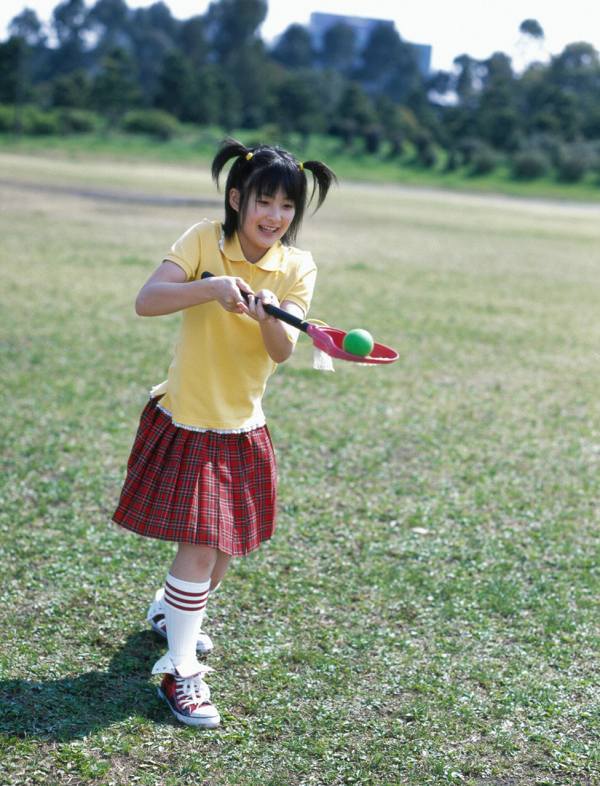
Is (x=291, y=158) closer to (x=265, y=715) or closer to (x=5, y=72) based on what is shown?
(x=265, y=715)

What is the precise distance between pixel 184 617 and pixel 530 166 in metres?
→ 45.0

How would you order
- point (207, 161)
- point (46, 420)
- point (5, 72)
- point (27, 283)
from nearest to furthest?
point (46, 420), point (27, 283), point (207, 161), point (5, 72)

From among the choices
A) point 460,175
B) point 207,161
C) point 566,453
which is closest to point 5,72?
point 207,161

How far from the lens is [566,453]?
5.52 m

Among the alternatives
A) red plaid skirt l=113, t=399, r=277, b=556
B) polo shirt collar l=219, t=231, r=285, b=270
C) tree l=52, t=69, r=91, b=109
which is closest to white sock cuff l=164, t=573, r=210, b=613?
red plaid skirt l=113, t=399, r=277, b=556

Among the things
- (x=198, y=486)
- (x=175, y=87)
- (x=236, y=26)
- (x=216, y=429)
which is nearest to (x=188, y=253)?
(x=216, y=429)

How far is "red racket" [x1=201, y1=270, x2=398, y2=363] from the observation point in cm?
246

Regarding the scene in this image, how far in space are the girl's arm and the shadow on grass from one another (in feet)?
3.53

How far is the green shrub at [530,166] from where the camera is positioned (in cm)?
4466

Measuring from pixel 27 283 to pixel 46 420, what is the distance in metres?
4.58

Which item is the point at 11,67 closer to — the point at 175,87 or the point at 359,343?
the point at 175,87

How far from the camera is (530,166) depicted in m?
44.8

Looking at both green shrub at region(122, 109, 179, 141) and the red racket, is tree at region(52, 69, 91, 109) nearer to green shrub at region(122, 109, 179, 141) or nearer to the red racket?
green shrub at region(122, 109, 179, 141)

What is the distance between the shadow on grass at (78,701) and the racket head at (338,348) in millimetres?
1114
